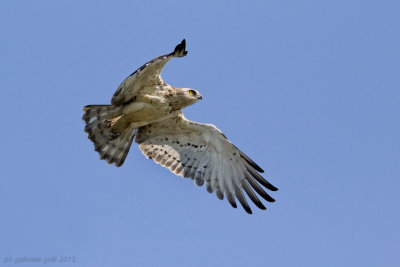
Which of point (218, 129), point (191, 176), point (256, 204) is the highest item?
point (218, 129)

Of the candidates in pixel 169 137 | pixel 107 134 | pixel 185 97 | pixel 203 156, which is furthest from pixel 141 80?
pixel 203 156

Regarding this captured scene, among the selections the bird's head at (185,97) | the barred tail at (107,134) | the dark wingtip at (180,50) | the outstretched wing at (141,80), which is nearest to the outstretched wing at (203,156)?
the barred tail at (107,134)

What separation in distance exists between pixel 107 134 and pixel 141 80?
53.7 inches

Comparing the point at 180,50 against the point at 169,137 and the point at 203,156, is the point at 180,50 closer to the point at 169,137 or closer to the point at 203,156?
the point at 169,137

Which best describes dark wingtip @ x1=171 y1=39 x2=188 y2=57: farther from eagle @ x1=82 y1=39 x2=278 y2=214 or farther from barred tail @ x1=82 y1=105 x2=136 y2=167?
barred tail @ x1=82 y1=105 x2=136 y2=167

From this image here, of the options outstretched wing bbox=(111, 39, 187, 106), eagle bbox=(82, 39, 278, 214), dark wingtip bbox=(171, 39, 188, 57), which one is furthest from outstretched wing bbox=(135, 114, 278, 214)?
dark wingtip bbox=(171, 39, 188, 57)

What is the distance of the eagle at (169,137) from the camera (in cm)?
1161

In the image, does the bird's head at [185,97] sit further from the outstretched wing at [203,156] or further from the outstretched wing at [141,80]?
the outstretched wing at [203,156]

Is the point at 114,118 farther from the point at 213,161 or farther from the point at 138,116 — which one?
the point at 213,161

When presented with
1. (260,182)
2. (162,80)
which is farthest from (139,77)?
(260,182)

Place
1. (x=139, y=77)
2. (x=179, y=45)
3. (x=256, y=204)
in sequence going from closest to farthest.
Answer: (x=179, y=45)
(x=139, y=77)
(x=256, y=204)

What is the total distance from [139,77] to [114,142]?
5.16 ft

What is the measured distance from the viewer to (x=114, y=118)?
38.8 ft

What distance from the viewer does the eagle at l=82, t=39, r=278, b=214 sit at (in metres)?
11.6
